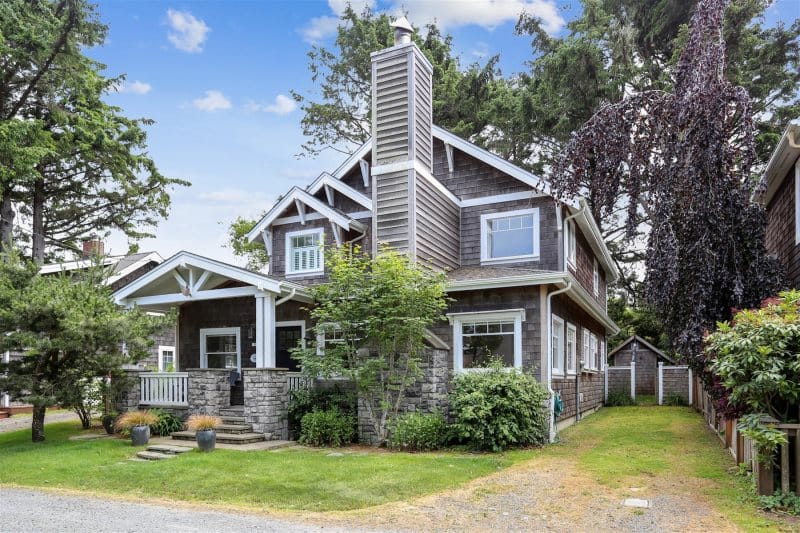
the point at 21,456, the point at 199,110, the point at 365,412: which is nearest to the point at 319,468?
the point at 365,412

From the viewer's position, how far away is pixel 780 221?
1134cm

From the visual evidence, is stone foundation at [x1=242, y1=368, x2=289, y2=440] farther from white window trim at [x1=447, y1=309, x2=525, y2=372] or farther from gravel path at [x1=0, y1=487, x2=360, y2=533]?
gravel path at [x1=0, y1=487, x2=360, y2=533]

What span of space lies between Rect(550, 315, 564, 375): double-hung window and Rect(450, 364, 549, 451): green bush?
1.76 metres

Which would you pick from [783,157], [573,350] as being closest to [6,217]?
[573,350]

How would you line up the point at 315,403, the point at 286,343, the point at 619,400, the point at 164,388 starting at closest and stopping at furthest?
the point at 315,403, the point at 164,388, the point at 286,343, the point at 619,400

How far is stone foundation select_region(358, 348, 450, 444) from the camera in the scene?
11.1m

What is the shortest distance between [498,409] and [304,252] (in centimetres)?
670

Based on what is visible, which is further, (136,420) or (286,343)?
(286,343)

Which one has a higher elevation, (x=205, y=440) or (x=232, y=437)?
(x=205, y=440)

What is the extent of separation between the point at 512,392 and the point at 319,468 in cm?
369

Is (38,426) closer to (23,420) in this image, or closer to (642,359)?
(23,420)

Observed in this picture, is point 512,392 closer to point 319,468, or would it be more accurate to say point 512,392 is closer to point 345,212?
point 319,468

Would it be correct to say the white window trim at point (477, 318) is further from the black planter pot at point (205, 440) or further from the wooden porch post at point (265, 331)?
the black planter pot at point (205, 440)

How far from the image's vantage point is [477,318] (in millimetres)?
12281
